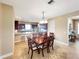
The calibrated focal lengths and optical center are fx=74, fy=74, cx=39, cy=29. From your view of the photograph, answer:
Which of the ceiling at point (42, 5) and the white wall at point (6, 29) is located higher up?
the ceiling at point (42, 5)

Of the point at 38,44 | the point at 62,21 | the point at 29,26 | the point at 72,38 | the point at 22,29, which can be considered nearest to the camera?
the point at 38,44

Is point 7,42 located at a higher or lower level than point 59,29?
lower

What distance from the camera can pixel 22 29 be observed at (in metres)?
8.50

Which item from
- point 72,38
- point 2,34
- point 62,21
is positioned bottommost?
point 72,38

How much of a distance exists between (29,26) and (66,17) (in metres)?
4.78

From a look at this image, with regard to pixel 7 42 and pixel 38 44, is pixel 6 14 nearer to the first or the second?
pixel 7 42

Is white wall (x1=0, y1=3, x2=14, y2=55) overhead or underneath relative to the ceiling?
underneath

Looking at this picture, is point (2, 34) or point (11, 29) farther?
point (11, 29)

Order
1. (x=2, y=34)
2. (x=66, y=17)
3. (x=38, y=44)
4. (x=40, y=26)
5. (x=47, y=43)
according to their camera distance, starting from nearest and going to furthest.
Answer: (x=2, y=34) → (x=38, y=44) → (x=47, y=43) → (x=66, y=17) → (x=40, y=26)

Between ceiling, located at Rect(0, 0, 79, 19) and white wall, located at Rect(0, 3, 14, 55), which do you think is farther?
ceiling, located at Rect(0, 0, 79, 19)

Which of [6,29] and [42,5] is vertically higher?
[42,5]

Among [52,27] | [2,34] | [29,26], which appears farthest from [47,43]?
[29,26]

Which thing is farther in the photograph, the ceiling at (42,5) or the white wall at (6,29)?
the ceiling at (42,5)

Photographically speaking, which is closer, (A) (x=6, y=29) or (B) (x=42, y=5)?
(A) (x=6, y=29)
